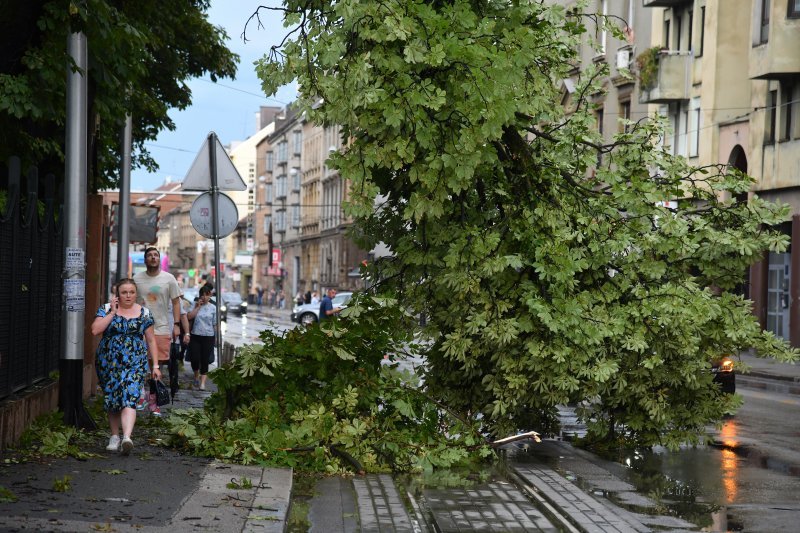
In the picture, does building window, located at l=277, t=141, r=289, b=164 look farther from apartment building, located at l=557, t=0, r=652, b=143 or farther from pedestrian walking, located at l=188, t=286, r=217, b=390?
pedestrian walking, located at l=188, t=286, r=217, b=390

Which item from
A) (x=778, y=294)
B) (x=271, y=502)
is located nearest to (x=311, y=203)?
(x=778, y=294)

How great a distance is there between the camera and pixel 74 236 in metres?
12.4

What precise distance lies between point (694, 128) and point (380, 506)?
115 ft

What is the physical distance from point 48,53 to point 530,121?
4.84m

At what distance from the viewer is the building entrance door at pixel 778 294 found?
121 ft

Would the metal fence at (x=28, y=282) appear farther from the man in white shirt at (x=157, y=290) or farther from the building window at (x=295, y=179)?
the building window at (x=295, y=179)

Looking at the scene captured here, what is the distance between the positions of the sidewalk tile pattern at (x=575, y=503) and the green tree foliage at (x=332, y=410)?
670 mm

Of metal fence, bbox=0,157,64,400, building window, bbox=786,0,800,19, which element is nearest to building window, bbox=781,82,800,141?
building window, bbox=786,0,800,19

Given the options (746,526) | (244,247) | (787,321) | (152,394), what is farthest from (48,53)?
(244,247)

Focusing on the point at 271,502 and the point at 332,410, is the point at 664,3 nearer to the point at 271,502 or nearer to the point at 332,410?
the point at 332,410

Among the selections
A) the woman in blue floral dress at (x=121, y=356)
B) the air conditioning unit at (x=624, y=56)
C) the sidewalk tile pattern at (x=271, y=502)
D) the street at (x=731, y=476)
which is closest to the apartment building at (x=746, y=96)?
the air conditioning unit at (x=624, y=56)

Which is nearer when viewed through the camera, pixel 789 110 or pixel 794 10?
pixel 794 10

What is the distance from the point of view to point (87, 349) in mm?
18125

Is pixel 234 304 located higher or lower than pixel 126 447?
lower
